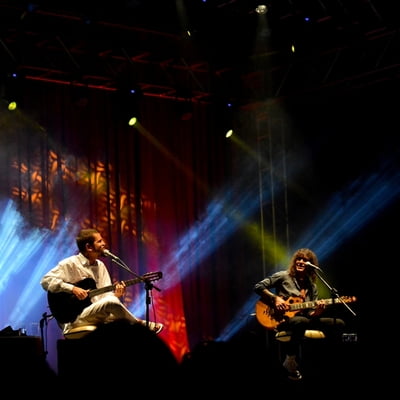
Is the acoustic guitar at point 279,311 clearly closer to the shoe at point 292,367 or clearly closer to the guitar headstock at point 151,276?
the shoe at point 292,367

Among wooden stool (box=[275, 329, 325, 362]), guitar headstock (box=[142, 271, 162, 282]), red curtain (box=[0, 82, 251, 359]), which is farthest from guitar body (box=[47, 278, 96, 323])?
red curtain (box=[0, 82, 251, 359])

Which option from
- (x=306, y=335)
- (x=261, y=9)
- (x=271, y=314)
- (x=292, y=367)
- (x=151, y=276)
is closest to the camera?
(x=151, y=276)

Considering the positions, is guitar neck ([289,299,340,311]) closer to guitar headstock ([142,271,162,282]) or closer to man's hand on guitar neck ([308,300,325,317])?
man's hand on guitar neck ([308,300,325,317])

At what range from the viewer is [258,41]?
10266mm

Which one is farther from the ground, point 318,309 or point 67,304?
point 67,304

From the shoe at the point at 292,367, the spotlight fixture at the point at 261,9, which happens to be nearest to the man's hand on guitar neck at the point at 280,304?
the shoe at the point at 292,367

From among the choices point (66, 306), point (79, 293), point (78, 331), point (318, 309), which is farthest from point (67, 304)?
point (318, 309)

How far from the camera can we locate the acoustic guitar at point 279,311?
8.32 m

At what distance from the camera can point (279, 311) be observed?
8.44 meters

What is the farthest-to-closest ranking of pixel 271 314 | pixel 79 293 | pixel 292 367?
pixel 271 314, pixel 292 367, pixel 79 293

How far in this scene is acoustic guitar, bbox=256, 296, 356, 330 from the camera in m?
8.32

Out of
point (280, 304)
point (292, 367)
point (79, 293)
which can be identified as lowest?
point (292, 367)

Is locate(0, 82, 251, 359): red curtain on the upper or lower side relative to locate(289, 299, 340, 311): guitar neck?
upper

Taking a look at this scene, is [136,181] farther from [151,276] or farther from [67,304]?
[67,304]
